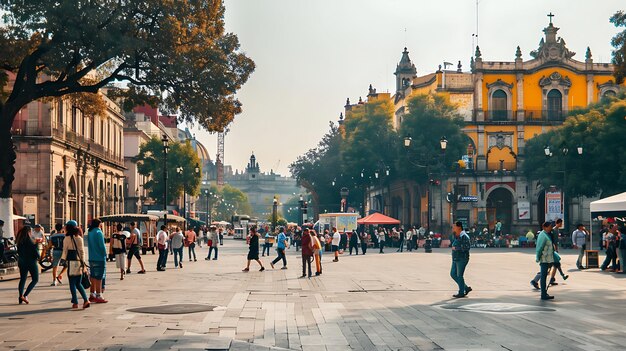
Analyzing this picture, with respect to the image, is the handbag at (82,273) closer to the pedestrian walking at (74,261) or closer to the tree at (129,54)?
the pedestrian walking at (74,261)

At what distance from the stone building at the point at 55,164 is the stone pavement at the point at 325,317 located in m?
28.8

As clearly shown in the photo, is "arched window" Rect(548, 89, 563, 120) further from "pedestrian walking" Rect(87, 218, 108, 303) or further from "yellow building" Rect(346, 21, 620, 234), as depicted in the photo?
"pedestrian walking" Rect(87, 218, 108, 303)

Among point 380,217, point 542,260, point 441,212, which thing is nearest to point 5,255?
point 542,260

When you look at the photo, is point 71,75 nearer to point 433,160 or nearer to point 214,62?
point 214,62

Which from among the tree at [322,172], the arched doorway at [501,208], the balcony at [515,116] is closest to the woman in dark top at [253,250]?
the arched doorway at [501,208]

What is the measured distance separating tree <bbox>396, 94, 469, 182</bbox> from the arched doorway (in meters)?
5.63

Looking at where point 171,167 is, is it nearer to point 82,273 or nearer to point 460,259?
point 460,259

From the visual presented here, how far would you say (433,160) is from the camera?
75.2 m

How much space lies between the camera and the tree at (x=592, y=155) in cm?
5816

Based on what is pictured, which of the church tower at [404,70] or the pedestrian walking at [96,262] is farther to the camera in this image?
the church tower at [404,70]

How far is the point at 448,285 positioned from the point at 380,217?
132ft

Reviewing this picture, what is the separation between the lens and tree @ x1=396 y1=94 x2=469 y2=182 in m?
74.8

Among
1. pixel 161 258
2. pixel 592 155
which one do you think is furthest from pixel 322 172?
pixel 161 258

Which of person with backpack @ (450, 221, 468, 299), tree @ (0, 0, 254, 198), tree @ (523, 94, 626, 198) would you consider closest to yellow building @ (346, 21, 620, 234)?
tree @ (523, 94, 626, 198)
